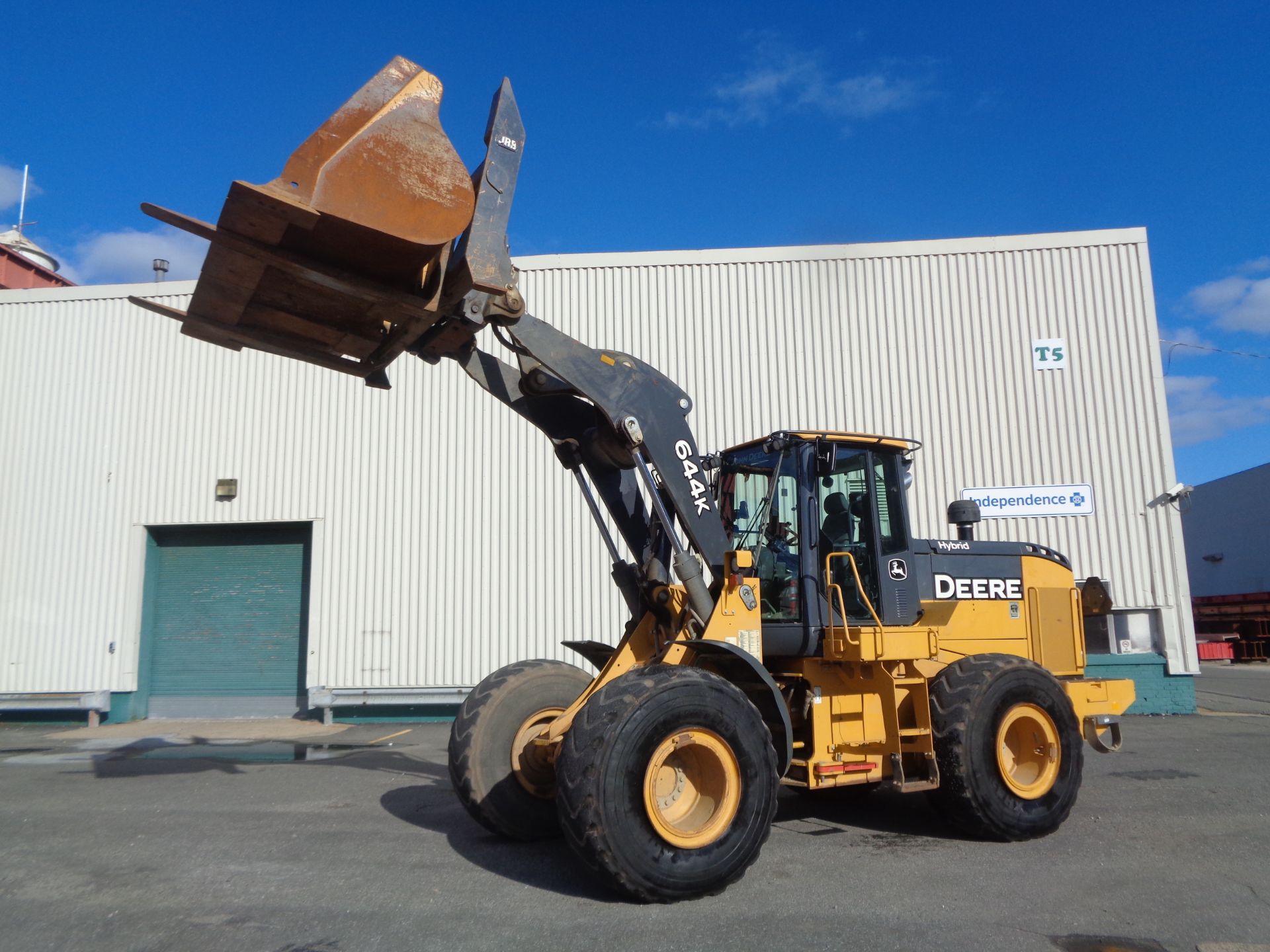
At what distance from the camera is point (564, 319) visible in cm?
1633

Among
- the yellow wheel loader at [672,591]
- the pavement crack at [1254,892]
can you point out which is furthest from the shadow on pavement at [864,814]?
the pavement crack at [1254,892]

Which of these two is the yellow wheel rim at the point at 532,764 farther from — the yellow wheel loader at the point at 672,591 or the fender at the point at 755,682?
the fender at the point at 755,682

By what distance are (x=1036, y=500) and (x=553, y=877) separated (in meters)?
12.3

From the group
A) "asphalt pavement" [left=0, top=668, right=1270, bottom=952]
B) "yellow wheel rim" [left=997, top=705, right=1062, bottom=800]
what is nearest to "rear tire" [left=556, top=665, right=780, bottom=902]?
"asphalt pavement" [left=0, top=668, right=1270, bottom=952]

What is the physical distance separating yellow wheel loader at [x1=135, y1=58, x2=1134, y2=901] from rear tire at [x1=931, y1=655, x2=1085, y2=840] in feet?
0.06

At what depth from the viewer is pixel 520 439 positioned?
16.0m

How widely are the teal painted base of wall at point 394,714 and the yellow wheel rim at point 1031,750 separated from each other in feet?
34.1

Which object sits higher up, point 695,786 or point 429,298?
point 429,298

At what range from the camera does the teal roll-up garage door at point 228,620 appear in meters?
16.2

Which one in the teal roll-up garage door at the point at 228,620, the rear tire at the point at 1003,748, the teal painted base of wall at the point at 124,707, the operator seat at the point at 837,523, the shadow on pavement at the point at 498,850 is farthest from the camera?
the teal roll-up garage door at the point at 228,620

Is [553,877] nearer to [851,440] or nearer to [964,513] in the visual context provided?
[851,440]

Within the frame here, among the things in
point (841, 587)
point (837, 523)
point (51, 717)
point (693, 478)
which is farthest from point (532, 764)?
point (51, 717)

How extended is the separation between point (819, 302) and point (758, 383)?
6.07 feet

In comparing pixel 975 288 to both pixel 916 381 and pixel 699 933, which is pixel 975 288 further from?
pixel 699 933
